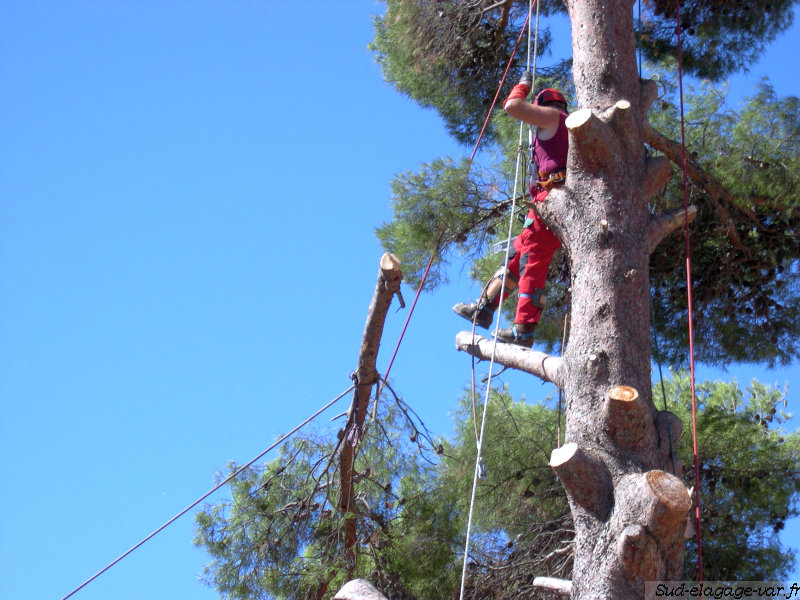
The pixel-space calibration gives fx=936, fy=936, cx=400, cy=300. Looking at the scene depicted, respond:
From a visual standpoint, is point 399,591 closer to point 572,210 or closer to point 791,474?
point 572,210

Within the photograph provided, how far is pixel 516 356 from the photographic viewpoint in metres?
3.91

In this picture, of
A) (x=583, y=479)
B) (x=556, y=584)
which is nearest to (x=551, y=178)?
(x=583, y=479)

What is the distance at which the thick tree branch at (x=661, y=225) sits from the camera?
11.9 feet

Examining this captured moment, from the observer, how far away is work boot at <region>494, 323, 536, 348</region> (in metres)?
4.31

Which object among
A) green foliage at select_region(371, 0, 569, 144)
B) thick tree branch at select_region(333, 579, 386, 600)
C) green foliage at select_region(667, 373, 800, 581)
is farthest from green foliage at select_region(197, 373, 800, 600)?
green foliage at select_region(371, 0, 569, 144)

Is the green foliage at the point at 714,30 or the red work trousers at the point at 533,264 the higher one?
the green foliage at the point at 714,30

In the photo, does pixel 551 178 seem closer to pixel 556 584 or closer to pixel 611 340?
pixel 611 340

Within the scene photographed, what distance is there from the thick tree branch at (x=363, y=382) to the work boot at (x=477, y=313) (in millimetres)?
632

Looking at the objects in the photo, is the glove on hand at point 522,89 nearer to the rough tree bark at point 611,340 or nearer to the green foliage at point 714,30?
the rough tree bark at point 611,340

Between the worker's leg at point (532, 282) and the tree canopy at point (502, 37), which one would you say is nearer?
the worker's leg at point (532, 282)

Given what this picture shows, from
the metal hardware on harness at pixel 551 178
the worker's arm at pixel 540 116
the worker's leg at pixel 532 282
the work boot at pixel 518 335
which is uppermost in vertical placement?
the worker's arm at pixel 540 116

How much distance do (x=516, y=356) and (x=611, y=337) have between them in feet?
2.15

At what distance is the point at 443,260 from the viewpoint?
18.2 feet

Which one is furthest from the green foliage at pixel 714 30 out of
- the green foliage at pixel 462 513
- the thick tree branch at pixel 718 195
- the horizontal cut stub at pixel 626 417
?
the horizontal cut stub at pixel 626 417
